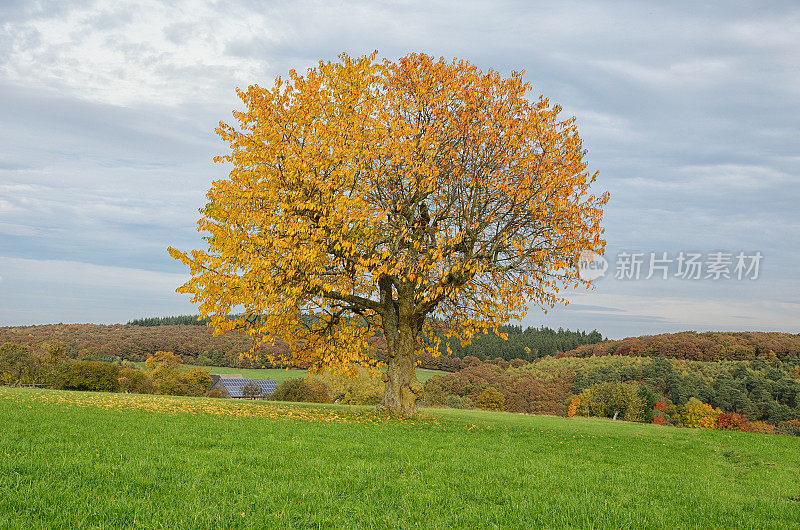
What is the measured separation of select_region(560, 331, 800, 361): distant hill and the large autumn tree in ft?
200

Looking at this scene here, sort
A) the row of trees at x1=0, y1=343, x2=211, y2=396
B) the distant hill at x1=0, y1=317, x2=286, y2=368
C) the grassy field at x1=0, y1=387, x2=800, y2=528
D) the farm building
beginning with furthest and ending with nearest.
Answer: the distant hill at x1=0, y1=317, x2=286, y2=368, the farm building, the row of trees at x1=0, y1=343, x2=211, y2=396, the grassy field at x1=0, y1=387, x2=800, y2=528

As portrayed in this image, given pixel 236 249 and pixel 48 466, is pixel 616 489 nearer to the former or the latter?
pixel 48 466

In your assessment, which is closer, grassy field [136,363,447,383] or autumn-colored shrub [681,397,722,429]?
autumn-colored shrub [681,397,722,429]

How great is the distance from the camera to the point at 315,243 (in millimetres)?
17984

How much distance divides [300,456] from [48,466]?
12.9ft

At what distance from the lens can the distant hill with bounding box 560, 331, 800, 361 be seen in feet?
217

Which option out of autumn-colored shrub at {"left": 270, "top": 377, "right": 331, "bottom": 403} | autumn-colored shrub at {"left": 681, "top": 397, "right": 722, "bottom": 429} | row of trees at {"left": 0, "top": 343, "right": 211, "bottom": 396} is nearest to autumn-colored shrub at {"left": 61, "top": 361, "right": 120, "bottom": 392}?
row of trees at {"left": 0, "top": 343, "right": 211, "bottom": 396}

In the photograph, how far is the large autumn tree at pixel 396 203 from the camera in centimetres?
1838

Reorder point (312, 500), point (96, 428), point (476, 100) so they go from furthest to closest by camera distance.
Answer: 1. point (476, 100)
2. point (96, 428)
3. point (312, 500)

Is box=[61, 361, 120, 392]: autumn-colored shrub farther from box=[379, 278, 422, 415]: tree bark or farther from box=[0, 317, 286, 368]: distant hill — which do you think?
box=[379, 278, 422, 415]: tree bark

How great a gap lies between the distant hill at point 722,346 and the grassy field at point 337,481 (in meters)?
63.2

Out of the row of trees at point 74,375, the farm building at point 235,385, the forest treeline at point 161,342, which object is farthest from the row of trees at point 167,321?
the row of trees at point 74,375

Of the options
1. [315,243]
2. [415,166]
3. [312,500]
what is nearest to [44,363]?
[315,243]

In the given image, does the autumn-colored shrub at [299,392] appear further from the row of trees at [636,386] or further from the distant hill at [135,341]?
the distant hill at [135,341]
